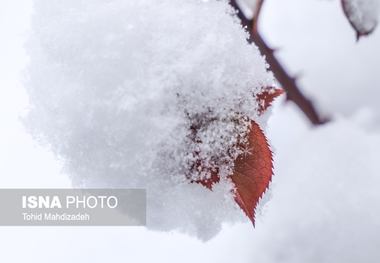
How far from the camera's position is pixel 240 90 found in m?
0.23

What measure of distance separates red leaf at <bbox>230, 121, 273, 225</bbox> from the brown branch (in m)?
0.12

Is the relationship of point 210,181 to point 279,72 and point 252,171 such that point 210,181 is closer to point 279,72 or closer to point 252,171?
point 252,171

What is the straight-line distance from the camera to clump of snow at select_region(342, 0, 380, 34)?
0.32 meters

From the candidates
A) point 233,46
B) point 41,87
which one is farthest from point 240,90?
point 41,87

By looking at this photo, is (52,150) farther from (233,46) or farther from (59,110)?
(233,46)

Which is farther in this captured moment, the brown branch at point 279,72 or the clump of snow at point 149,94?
the brown branch at point 279,72

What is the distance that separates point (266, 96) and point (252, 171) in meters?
0.05

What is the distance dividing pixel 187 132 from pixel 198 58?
44 mm

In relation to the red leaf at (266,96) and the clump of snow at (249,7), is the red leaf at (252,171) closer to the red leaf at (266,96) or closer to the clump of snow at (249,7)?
the red leaf at (266,96)

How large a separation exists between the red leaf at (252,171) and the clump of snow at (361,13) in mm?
164

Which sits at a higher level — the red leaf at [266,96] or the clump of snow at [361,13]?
the clump of snow at [361,13]

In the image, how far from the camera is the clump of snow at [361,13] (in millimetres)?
322

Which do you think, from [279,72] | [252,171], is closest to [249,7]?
[279,72]

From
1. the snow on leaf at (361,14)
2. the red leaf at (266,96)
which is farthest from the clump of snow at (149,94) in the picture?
the snow on leaf at (361,14)
